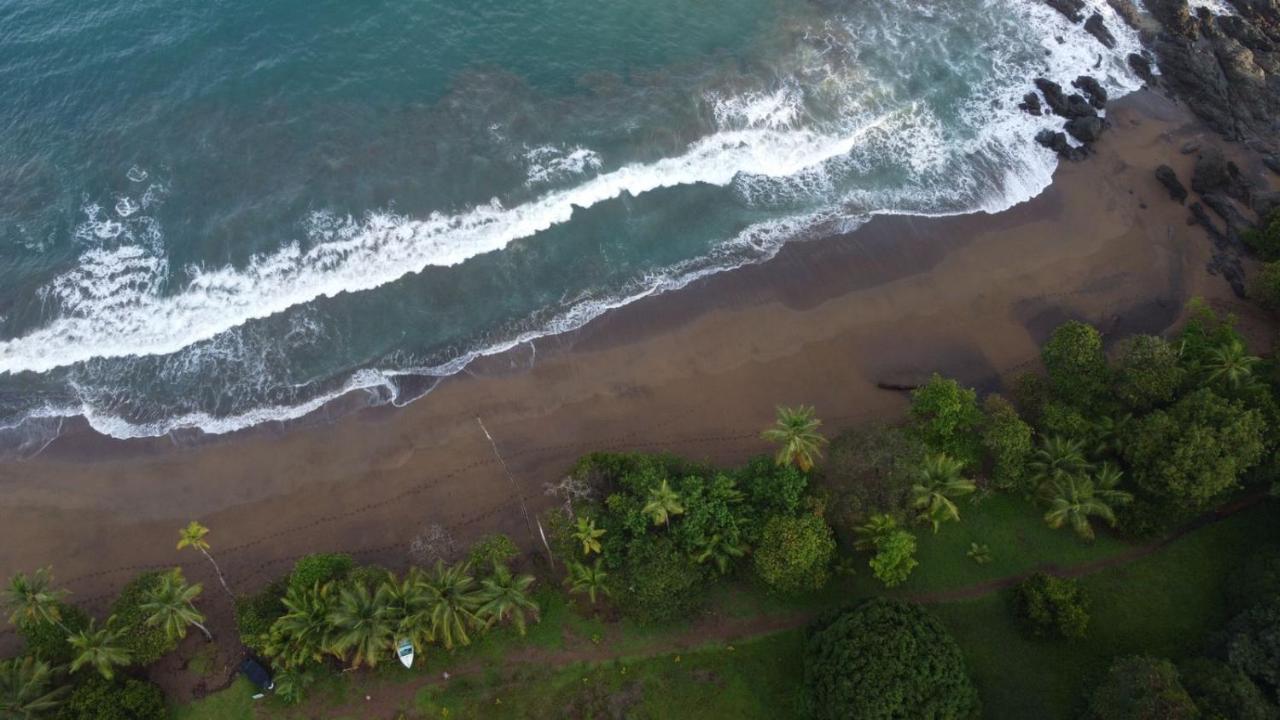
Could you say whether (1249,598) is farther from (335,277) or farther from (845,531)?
(335,277)

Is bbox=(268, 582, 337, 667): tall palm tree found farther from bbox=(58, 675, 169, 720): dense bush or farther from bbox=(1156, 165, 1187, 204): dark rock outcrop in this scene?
bbox=(1156, 165, 1187, 204): dark rock outcrop

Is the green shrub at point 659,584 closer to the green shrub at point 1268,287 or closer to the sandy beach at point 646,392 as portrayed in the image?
the sandy beach at point 646,392

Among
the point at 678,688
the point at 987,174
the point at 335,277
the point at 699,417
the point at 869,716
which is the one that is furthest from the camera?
the point at 987,174

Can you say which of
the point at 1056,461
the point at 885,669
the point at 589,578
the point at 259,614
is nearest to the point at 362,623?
the point at 259,614

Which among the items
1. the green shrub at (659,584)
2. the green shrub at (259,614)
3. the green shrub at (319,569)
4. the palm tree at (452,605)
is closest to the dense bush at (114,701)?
the green shrub at (259,614)

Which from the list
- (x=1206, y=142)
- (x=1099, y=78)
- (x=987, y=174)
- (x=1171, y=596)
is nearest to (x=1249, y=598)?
(x=1171, y=596)

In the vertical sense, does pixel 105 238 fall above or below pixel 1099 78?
below
